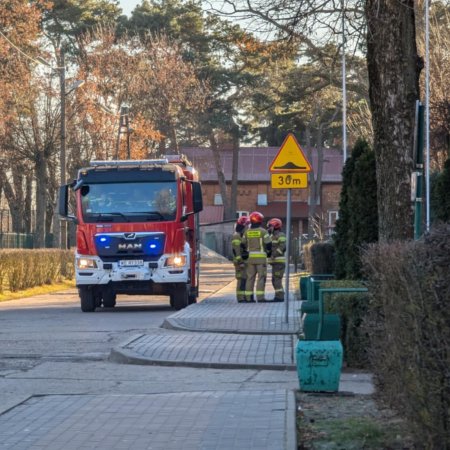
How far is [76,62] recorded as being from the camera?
5809 centimetres

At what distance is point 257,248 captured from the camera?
77.7 ft

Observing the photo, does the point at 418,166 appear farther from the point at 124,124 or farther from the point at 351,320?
the point at 124,124

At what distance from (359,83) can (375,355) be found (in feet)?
98.7

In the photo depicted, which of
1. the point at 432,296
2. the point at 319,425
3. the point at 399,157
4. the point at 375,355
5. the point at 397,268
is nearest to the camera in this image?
the point at 432,296

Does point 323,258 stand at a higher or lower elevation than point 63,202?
lower

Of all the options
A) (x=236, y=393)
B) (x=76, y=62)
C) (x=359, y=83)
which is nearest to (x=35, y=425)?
(x=236, y=393)

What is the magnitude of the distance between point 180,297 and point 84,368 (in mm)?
10735

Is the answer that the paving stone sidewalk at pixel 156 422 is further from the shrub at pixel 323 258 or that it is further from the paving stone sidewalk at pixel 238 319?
the shrub at pixel 323 258

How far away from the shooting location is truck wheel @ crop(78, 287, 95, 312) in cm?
2330

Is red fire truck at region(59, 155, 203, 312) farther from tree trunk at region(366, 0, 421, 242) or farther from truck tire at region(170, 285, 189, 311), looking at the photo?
tree trunk at region(366, 0, 421, 242)

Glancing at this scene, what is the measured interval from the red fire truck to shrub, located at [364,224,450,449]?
16.2 meters

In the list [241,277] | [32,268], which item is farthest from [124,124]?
[241,277]

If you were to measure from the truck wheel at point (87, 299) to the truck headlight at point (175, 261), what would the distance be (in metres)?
1.83

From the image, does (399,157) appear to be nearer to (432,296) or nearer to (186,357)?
(186,357)
